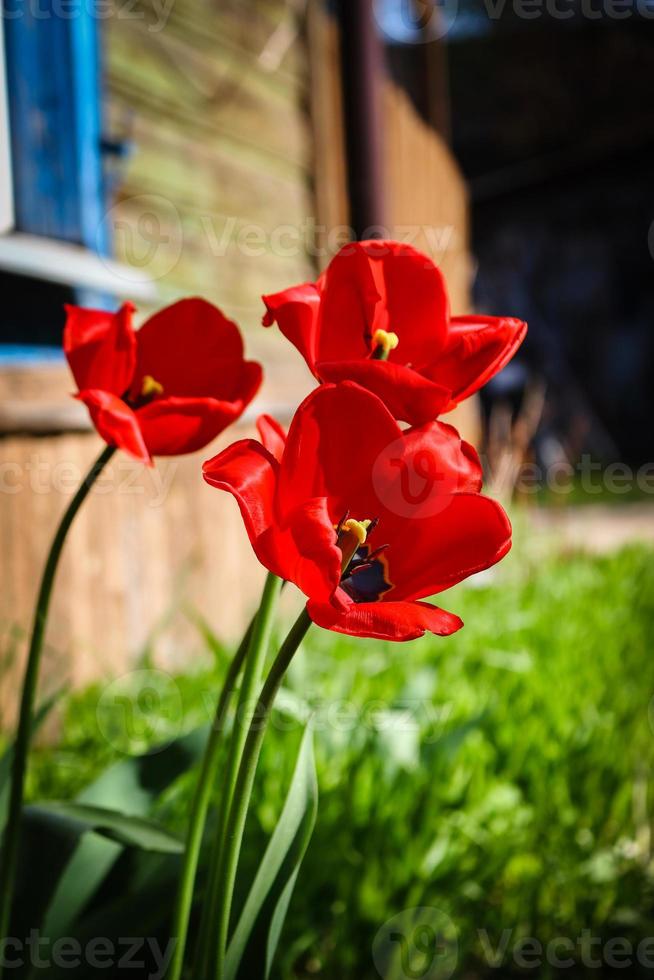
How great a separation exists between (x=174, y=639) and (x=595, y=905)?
1629mm

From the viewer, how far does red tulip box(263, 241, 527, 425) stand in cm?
62

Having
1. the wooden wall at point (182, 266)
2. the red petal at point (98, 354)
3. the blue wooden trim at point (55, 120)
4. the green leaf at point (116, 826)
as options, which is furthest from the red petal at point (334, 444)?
the blue wooden trim at point (55, 120)

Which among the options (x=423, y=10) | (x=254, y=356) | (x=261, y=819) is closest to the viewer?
(x=261, y=819)

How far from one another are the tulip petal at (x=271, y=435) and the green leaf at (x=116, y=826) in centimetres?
37

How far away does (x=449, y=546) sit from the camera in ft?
1.85

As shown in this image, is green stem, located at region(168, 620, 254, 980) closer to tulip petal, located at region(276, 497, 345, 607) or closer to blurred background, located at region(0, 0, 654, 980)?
tulip petal, located at region(276, 497, 345, 607)

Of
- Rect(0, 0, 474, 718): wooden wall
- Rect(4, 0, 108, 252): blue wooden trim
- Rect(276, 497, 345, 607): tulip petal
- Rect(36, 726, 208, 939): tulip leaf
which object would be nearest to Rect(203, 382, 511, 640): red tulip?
Rect(276, 497, 345, 607): tulip petal

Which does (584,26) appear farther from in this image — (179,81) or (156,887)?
(156,887)

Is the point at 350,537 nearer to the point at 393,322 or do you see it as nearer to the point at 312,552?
the point at 312,552

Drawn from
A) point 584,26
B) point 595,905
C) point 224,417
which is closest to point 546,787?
point 595,905

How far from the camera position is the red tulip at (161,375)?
2.23 feet

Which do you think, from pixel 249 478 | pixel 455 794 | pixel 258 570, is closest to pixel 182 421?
pixel 249 478

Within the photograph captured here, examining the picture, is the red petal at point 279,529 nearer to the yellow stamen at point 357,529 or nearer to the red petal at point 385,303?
the yellow stamen at point 357,529

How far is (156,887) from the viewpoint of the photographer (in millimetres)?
859
